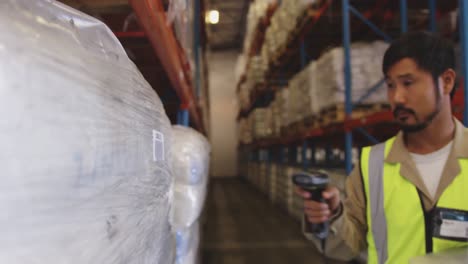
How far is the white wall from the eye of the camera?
16.2 m

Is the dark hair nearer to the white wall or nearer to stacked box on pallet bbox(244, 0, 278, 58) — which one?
stacked box on pallet bbox(244, 0, 278, 58)

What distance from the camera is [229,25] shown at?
14.9 meters

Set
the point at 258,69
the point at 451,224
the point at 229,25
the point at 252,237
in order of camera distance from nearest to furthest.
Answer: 1. the point at 451,224
2. the point at 252,237
3. the point at 258,69
4. the point at 229,25

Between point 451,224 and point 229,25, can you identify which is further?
point 229,25

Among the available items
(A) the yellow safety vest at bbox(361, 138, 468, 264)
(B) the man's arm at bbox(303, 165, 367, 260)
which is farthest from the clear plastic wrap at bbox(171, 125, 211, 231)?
(A) the yellow safety vest at bbox(361, 138, 468, 264)

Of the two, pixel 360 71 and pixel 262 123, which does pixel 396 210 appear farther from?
pixel 262 123

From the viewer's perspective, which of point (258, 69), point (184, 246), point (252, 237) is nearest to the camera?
point (184, 246)

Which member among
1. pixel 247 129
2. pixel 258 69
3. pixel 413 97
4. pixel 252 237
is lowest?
pixel 252 237

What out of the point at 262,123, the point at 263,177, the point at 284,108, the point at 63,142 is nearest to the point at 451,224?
the point at 63,142

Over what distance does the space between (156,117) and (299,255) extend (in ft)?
12.1

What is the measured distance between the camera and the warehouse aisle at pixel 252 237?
4.28m

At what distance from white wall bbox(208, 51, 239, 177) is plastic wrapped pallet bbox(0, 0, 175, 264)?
50.6 feet

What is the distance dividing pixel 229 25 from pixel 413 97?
46.0ft

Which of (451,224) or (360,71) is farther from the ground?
(360,71)
